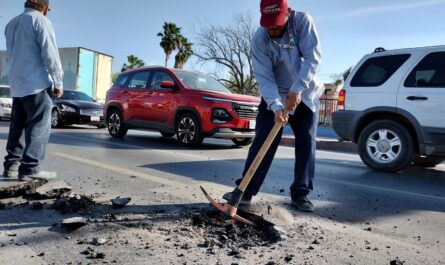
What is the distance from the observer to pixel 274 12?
3.54 metres

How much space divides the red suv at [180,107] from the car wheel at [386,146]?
2594 millimetres

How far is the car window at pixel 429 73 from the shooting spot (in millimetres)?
6535

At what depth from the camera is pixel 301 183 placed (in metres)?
4.04

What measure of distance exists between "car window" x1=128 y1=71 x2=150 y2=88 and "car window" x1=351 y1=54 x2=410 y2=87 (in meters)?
4.90

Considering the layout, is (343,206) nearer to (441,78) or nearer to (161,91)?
(441,78)

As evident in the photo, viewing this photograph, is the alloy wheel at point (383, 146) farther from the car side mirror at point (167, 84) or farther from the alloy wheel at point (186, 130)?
the car side mirror at point (167, 84)

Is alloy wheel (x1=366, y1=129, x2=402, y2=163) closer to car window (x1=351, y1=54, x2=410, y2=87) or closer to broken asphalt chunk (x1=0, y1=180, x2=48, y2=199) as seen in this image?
car window (x1=351, y1=54, x2=410, y2=87)

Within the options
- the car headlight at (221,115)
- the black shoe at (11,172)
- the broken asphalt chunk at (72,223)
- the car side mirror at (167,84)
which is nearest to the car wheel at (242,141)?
the car headlight at (221,115)

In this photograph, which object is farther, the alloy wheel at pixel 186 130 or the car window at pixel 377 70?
the alloy wheel at pixel 186 130

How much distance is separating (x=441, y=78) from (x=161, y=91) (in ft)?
18.1

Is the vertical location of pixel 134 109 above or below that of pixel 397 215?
above

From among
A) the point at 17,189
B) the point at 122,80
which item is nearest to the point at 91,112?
the point at 122,80

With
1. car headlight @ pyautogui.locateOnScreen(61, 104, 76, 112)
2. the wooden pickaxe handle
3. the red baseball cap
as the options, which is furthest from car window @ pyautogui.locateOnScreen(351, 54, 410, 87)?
car headlight @ pyautogui.locateOnScreen(61, 104, 76, 112)

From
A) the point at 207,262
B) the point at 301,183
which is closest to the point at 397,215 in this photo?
the point at 301,183
